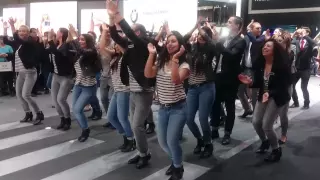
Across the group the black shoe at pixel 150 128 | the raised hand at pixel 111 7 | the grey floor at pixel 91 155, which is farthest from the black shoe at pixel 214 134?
the raised hand at pixel 111 7

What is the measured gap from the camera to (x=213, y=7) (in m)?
9.81

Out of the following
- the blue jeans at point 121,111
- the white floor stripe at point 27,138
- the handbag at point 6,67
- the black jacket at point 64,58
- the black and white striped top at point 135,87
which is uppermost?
the black jacket at point 64,58

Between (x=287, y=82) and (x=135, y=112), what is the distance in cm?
179

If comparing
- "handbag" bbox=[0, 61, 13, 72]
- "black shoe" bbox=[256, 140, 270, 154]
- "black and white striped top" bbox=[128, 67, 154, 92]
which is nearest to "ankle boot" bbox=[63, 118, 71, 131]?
"black and white striped top" bbox=[128, 67, 154, 92]

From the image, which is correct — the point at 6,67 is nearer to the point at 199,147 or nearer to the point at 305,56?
the point at 199,147

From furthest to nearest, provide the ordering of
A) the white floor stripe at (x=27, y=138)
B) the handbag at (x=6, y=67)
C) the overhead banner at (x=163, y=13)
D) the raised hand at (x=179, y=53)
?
the handbag at (x=6, y=67) → the overhead banner at (x=163, y=13) → the white floor stripe at (x=27, y=138) → the raised hand at (x=179, y=53)

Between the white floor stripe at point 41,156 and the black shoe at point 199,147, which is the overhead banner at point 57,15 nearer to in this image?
the white floor stripe at point 41,156

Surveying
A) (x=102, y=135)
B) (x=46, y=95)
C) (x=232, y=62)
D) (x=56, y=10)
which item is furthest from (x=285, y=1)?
(x=56, y=10)

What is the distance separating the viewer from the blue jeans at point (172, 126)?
3.24 m

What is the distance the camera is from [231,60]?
4.42 meters

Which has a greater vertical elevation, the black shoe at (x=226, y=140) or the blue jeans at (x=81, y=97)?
the blue jeans at (x=81, y=97)

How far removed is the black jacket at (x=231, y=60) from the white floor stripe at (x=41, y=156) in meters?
2.04

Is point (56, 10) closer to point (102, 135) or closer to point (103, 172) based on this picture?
point (102, 135)

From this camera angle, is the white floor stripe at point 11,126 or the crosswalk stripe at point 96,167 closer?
the crosswalk stripe at point 96,167
